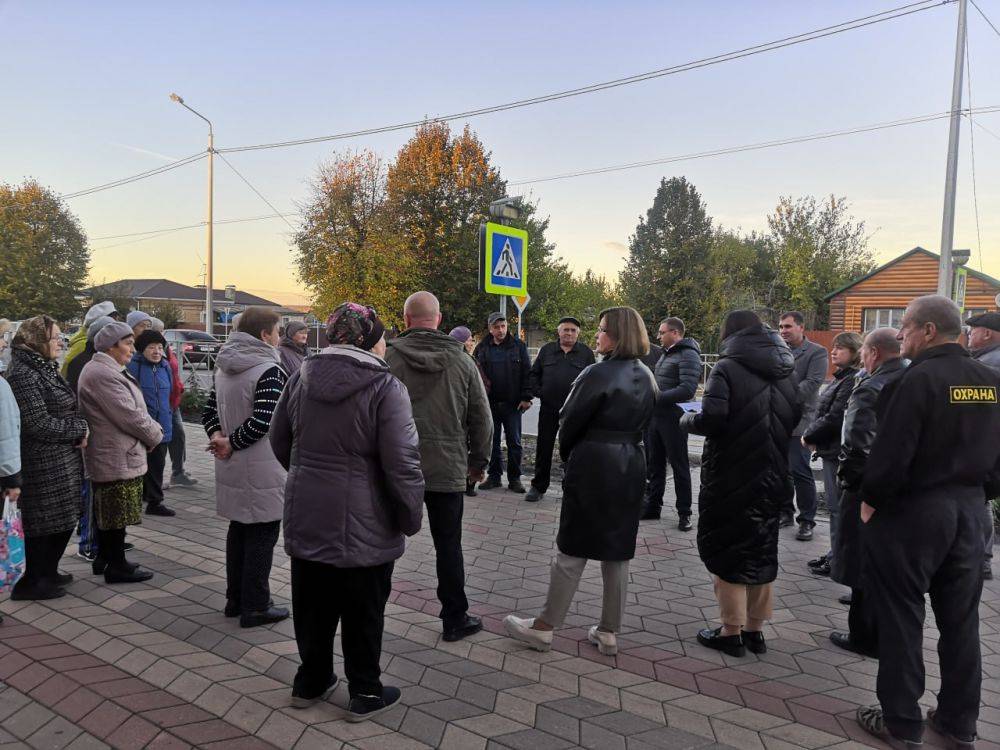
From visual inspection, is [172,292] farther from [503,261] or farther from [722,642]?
[722,642]

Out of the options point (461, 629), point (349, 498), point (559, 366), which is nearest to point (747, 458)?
point (461, 629)

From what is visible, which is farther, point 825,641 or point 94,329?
point 94,329

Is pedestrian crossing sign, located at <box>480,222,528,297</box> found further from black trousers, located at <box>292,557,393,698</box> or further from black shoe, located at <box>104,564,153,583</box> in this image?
black trousers, located at <box>292,557,393,698</box>

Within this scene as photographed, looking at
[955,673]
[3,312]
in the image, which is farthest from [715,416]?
[3,312]

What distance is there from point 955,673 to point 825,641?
1119 millimetres

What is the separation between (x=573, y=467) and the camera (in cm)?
368

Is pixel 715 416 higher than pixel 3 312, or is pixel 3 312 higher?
pixel 3 312

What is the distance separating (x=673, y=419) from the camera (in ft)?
21.3

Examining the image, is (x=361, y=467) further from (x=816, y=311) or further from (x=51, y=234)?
(x=51, y=234)

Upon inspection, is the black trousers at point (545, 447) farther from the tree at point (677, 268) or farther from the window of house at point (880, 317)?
the tree at point (677, 268)

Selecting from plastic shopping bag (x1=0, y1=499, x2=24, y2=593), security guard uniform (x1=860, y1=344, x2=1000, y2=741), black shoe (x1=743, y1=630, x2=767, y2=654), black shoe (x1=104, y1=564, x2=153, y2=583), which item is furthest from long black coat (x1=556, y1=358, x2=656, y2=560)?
plastic shopping bag (x1=0, y1=499, x2=24, y2=593)

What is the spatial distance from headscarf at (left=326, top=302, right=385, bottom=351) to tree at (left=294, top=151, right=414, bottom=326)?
30729 mm

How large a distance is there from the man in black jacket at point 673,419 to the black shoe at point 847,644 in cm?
228

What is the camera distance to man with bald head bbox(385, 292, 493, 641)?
A: 3756mm
